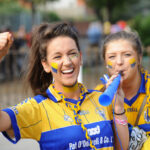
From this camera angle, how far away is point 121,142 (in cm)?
206

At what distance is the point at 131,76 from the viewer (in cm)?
249

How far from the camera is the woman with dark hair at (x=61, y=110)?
1829 mm

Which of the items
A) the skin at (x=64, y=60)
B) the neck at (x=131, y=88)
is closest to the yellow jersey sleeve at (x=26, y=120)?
the skin at (x=64, y=60)

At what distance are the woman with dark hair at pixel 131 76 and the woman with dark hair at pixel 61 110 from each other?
37cm

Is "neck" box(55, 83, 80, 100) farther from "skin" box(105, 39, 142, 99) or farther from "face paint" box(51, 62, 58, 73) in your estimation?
"skin" box(105, 39, 142, 99)

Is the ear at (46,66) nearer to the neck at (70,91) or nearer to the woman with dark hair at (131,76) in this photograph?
the neck at (70,91)

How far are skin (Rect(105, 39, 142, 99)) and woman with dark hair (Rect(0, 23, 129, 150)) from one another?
0.37m

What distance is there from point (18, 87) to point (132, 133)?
6773 millimetres

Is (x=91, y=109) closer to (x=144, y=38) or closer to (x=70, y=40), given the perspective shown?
(x=70, y=40)

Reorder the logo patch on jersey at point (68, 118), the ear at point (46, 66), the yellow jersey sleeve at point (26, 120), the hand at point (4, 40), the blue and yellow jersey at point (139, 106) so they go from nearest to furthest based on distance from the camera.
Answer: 1. the hand at point (4, 40)
2. the yellow jersey sleeve at point (26, 120)
3. the logo patch on jersey at point (68, 118)
4. the ear at point (46, 66)
5. the blue and yellow jersey at point (139, 106)

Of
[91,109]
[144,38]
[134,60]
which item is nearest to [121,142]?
[91,109]

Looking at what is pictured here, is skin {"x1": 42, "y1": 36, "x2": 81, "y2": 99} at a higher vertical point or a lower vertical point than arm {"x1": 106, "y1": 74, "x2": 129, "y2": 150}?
higher

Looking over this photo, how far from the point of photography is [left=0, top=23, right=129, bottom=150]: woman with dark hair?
183 centimetres

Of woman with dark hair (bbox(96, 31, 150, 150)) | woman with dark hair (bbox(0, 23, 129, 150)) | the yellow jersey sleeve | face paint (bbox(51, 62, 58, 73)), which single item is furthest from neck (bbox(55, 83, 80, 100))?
woman with dark hair (bbox(96, 31, 150, 150))
